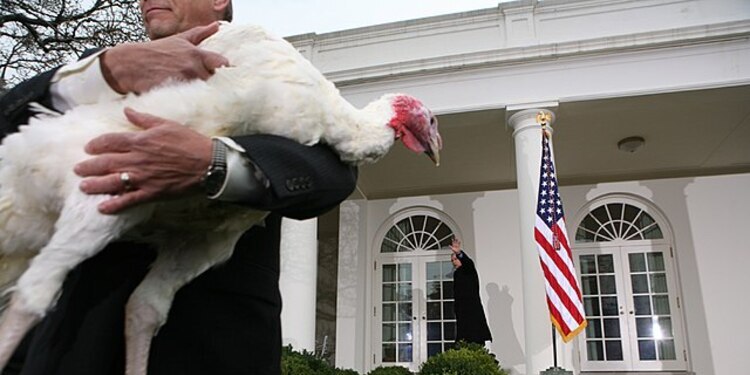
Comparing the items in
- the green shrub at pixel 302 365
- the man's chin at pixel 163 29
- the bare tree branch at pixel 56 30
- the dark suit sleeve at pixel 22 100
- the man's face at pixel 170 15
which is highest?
the bare tree branch at pixel 56 30

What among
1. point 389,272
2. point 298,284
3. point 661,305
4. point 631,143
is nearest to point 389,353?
point 389,272

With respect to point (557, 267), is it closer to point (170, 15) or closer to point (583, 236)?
point (583, 236)

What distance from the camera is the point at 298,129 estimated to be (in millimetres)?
979

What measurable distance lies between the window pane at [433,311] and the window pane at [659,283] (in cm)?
360

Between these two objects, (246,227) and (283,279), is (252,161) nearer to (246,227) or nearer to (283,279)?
(246,227)

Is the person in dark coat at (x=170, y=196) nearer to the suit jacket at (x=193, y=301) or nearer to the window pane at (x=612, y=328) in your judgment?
the suit jacket at (x=193, y=301)

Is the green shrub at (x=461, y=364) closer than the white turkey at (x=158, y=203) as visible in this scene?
No

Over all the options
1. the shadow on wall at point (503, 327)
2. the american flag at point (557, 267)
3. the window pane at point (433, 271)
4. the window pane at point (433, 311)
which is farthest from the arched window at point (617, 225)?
the american flag at point (557, 267)

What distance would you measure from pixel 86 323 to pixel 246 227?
1.03 feet

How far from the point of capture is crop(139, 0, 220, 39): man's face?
1.25 metres

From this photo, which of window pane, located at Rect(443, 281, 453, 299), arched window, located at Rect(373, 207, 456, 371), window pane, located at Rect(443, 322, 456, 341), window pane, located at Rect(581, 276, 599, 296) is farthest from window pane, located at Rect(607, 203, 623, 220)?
window pane, located at Rect(443, 322, 456, 341)

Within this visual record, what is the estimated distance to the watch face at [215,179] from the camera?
0.84 meters

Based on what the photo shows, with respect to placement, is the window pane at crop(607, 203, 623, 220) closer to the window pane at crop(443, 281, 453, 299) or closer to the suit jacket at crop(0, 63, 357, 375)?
the window pane at crop(443, 281, 453, 299)

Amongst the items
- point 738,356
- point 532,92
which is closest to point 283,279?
point 532,92
